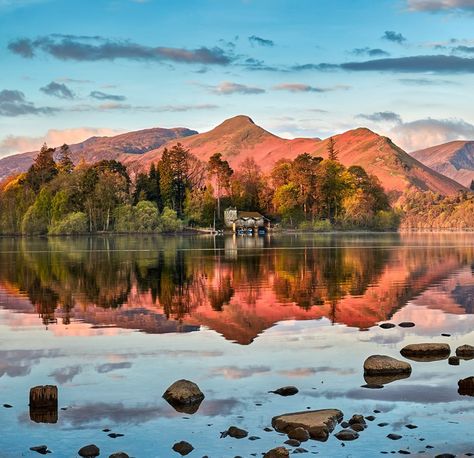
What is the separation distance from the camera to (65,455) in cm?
1484

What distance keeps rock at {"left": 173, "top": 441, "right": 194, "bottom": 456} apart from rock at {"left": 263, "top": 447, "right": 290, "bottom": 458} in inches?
71.5

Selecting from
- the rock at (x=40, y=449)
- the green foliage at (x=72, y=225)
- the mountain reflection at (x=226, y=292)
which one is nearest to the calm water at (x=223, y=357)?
the mountain reflection at (x=226, y=292)

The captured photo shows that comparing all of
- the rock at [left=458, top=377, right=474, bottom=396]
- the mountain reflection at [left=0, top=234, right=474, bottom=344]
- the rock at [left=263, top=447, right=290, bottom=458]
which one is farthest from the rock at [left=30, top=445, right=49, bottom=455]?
the mountain reflection at [left=0, top=234, right=474, bottom=344]

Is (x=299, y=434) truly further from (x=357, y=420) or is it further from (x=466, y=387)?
(x=466, y=387)

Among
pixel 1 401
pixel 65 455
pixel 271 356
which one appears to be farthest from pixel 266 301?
pixel 65 455

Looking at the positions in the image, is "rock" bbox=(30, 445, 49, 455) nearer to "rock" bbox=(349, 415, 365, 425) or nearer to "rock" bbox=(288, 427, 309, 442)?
"rock" bbox=(288, 427, 309, 442)

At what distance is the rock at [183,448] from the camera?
49.2 feet

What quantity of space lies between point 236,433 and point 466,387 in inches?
282

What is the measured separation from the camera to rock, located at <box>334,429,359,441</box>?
15406 mm

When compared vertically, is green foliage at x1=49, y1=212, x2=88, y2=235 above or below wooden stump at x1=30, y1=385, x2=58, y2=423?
above

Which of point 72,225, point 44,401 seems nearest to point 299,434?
point 44,401

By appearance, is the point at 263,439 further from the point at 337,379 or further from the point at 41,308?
the point at 41,308

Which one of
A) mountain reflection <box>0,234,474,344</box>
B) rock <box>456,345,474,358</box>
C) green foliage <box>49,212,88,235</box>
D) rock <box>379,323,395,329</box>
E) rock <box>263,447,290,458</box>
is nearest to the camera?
rock <box>263,447,290,458</box>

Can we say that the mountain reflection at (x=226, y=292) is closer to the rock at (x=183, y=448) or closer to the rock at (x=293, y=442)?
the rock at (x=293, y=442)
